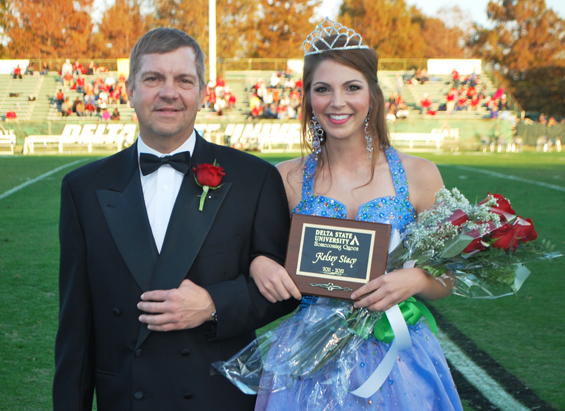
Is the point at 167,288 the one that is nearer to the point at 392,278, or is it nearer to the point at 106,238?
the point at 106,238

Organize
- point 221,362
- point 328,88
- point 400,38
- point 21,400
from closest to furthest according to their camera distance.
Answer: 1. point 221,362
2. point 328,88
3. point 21,400
4. point 400,38

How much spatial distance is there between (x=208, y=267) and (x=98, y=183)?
0.51m

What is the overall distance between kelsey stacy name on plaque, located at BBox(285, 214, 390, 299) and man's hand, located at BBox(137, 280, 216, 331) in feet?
1.14

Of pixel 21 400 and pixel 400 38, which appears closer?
pixel 21 400

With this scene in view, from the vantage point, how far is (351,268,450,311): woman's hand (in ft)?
6.64

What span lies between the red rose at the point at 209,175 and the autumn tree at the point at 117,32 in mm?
46921

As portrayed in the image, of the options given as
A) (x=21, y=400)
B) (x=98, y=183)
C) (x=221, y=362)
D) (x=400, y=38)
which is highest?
(x=400, y=38)

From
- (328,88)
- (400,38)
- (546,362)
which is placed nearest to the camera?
(328,88)

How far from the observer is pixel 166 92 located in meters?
2.05

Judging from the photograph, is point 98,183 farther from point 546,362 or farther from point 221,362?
point 546,362

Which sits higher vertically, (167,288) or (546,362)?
(167,288)

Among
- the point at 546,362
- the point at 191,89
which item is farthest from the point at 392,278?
the point at 546,362

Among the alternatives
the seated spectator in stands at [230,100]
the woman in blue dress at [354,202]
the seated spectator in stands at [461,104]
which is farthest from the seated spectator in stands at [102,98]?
the woman in blue dress at [354,202]

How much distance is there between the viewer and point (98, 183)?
2.13 m
